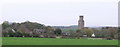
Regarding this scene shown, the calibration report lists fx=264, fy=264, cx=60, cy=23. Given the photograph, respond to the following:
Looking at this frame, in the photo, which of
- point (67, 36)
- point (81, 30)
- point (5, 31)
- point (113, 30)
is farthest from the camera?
point (81, 30)

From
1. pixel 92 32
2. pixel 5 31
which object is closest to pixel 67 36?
pixel 92 32

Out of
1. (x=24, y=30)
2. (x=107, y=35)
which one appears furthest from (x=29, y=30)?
(x=107, y=35)

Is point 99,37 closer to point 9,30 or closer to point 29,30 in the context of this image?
point 29,30

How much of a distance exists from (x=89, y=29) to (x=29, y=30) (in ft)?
22.3

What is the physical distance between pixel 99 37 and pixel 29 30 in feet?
25.5

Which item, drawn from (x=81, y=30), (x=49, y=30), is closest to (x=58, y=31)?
(x=49, y=30)

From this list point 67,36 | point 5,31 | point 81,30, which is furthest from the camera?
point 81,30

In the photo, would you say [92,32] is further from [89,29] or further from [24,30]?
[24,30]

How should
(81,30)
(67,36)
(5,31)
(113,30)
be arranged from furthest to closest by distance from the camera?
(81,30), (67,36), (113,30), (5,31)

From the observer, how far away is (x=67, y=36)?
28.7 m

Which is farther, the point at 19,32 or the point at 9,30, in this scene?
the point at 19,32

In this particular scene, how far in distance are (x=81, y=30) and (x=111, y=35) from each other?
13.6ft

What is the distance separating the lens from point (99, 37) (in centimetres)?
2850

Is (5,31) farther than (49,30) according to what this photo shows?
No
